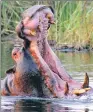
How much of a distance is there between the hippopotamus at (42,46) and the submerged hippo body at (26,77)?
0.09m

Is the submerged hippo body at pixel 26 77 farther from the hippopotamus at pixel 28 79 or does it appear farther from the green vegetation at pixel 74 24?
the green vegetation at pixel 74 24

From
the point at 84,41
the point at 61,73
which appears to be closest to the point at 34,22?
the point at 61,73

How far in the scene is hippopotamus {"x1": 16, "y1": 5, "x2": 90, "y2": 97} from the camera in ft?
27.2

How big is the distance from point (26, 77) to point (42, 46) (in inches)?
16.2

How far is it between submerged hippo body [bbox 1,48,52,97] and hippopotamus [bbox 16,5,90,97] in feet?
0.28

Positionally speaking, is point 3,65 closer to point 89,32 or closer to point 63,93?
point 63,93

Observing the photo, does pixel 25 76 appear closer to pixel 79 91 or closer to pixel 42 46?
pixel 42 46

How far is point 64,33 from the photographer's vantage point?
23.4 m

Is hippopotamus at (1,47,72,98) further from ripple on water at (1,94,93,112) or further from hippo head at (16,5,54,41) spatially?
hippo head at (16,5,54,41)

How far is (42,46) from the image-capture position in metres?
8.48

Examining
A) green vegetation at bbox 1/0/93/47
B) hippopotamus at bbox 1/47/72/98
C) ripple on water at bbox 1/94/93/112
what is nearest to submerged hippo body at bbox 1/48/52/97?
hippopotamus at bbox 1/47/72/98

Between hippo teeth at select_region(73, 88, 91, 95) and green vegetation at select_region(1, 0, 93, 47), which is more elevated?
green vegetation at select_region(1, 0, 93, 47)

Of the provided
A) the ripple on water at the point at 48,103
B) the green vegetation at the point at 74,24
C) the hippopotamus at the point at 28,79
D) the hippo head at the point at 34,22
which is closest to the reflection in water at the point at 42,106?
the ripple on water at the point at 48,103

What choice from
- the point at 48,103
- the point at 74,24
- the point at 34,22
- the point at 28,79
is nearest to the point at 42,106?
the point at 48,103
